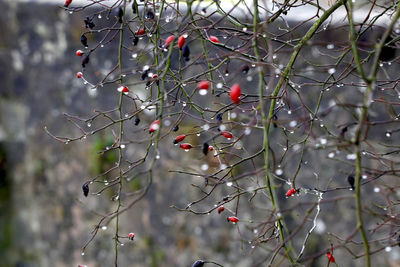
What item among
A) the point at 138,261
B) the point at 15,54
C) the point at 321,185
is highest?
the point at 15,54

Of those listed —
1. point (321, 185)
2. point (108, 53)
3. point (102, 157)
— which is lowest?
point (321, 185)

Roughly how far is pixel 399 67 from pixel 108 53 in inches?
61.6

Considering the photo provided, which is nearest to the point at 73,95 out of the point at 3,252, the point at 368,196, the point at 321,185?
the point at 3,252

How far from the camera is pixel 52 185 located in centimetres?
311

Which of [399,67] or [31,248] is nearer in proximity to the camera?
[399,67]

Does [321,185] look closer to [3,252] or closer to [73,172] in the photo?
[73,172]

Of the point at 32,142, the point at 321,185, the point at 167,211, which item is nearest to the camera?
the point at 321,185

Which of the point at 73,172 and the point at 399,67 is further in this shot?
the point at 73,172

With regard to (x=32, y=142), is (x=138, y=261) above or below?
below

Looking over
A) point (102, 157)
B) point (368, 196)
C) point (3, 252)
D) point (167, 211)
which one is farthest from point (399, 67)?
point (3, 252)

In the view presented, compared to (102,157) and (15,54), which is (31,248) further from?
(15,54)

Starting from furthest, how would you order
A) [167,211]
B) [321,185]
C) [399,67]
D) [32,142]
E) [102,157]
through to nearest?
[32,142], [102,157], [167,211], [321,185], [399,67]

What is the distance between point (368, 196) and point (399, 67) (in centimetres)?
63

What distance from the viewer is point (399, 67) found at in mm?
2246
